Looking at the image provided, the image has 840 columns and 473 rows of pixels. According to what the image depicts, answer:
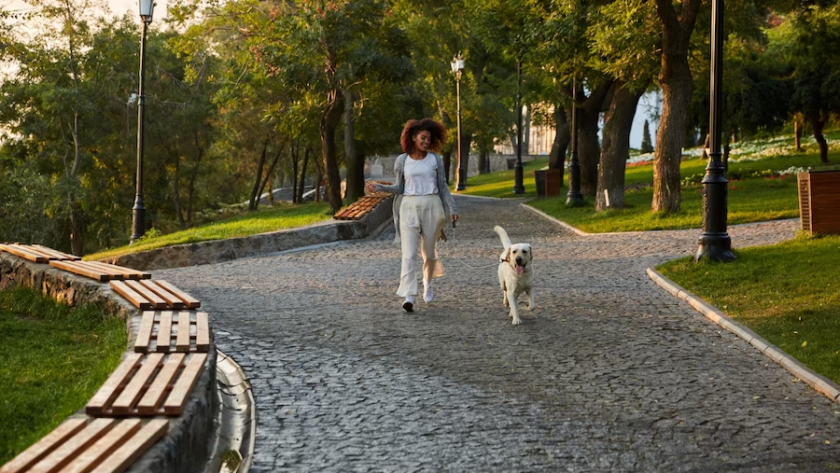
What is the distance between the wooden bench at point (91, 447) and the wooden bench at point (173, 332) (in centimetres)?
160

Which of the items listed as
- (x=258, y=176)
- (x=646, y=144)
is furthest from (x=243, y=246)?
(x=646, y=144)

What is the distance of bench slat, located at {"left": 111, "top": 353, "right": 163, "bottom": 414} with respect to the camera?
4617 millimetres

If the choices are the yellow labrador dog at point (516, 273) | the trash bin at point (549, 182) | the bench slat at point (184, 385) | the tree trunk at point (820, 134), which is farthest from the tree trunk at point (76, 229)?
the bench slat at point (184, 385)

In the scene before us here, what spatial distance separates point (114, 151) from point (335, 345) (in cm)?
3636

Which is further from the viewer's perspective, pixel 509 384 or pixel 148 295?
pixel 148 295

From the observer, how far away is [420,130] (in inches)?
408

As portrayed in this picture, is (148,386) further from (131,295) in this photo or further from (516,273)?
(516,273)

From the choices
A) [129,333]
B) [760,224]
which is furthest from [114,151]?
[129,333]

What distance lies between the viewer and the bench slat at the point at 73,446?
382 cm

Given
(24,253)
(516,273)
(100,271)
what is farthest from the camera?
(24,253)

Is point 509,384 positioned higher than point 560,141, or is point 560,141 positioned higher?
point 560,141

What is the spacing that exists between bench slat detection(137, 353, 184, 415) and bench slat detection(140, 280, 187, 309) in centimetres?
198

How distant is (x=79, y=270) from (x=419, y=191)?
3.57m

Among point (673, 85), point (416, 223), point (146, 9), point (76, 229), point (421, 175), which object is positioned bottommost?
point (76, 229)
